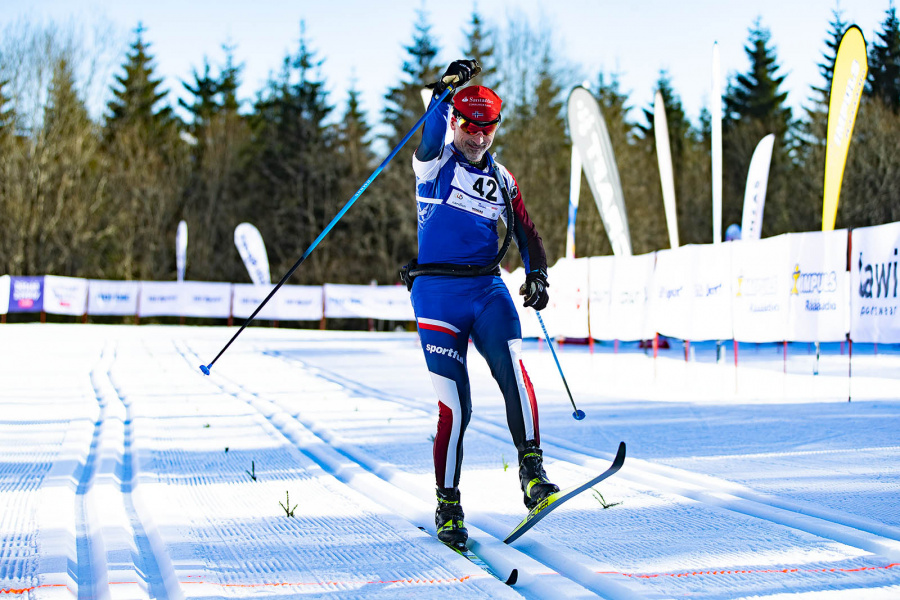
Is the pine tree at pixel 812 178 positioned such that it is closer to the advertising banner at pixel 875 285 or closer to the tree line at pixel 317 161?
the tree line at pixel 317 161

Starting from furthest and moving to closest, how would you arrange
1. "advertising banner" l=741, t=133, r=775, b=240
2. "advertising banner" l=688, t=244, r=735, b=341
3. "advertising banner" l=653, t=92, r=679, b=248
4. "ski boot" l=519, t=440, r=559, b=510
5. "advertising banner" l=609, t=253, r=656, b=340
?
1. "advertising banner" l=653, t=92, r=679, b=248
2. "advertising banner" l=741, t=133, r=775, b=240
3. "advertising banner" l=609, t=253, r=656, b=340
4. "advertising banner" l=688, t=244, r=735, b=341
5. "ski boot" l=519, t=440, r=559, b=510

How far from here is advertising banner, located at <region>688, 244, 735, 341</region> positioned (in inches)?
394

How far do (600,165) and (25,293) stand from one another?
60.4ft

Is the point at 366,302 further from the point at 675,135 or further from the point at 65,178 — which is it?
the point at 675,135

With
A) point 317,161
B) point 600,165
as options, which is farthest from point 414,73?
point 600,165

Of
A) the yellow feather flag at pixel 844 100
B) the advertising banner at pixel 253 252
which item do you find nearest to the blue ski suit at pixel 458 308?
the yellow feather flag at pixel 844 100

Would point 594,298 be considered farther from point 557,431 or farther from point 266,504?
point 266,504

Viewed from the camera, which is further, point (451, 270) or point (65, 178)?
point (65, 178)

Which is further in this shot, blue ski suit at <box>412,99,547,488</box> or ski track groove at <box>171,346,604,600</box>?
blue ski suit at <box>412,99,547,488</box>

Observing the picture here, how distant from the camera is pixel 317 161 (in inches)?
1603

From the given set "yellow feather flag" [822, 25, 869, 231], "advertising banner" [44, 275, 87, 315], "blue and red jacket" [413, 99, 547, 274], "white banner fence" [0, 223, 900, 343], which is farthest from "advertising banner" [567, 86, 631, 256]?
"advertising banner" [44, 275, 87, 315]

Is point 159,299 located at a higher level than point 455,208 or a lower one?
lower

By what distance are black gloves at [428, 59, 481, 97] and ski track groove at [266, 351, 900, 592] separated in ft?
6.13

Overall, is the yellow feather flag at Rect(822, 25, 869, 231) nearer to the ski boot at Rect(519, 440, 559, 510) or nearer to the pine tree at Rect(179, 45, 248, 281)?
the ski boot at Rect(519, 440, 559, 510)
